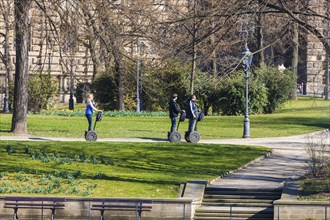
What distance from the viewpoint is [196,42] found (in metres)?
26.9

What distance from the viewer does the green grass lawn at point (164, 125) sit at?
42.5m

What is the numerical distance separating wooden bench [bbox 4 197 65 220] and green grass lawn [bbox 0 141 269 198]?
1.43 m

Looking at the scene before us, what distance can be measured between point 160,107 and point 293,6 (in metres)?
32.3

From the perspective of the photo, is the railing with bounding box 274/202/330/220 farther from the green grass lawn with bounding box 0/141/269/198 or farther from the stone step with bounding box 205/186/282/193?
the green grass lawn with bounding box 0/141/269/198

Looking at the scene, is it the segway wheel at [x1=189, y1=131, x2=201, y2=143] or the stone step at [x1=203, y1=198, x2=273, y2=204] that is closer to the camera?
the stone step at [x1=203, y1=198, x2=273, y2=204]

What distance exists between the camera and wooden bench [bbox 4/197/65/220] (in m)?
24.6

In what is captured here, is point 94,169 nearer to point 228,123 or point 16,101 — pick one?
point 16,101

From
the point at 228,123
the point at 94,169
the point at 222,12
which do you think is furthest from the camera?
the point at 228,123

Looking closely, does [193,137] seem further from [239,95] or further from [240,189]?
[239,95]

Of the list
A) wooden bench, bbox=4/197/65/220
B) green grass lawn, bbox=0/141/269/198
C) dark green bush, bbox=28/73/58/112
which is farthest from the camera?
dark green bush, bbox=28/73/58/112

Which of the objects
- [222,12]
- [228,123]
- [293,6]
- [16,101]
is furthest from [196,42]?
[228,123]

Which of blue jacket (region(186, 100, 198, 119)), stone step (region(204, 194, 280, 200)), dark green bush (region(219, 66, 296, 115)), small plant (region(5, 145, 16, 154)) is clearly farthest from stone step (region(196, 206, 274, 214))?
dark green bush (region(219, 66, 296, 115))

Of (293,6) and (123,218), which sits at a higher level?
(293,6)

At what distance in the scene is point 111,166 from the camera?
30.7 meters
